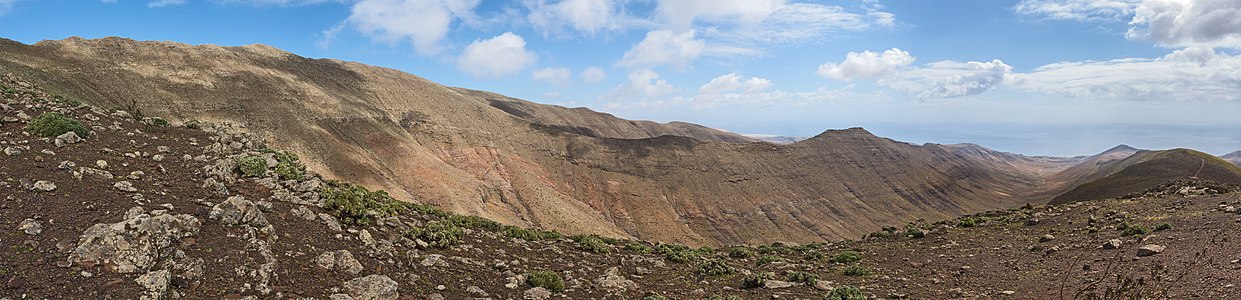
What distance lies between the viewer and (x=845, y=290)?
40.0 feet

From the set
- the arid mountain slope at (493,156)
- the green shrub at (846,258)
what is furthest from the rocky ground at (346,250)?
the arid mountain slope at (493,156)

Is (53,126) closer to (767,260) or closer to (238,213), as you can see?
(238,213)

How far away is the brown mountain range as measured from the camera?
42.9 metres

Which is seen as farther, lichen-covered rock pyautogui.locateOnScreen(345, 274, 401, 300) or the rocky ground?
lichen-covered rock pyautogui.locateOnScreen(345, 274, 401, 300)

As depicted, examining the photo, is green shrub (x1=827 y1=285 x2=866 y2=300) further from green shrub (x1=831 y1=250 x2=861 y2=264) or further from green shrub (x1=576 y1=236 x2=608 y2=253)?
green shrub (x1=576 y1=236 x2=608 y2=253)

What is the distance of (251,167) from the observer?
1155 cm

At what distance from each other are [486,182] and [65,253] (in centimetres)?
4697

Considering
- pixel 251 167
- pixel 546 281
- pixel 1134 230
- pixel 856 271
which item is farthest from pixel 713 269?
pixel 1134 230

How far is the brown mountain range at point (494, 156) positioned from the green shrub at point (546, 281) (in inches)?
1264

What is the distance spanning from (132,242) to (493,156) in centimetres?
5355

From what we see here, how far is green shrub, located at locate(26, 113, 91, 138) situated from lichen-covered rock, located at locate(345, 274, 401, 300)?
25.1 feet

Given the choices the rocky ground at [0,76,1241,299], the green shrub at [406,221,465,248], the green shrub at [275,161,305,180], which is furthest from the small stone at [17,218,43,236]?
the green shrub at [406,221,465,248]

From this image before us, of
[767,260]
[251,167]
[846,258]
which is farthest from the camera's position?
[846,258]

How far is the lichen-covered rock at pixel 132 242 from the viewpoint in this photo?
274 inches
